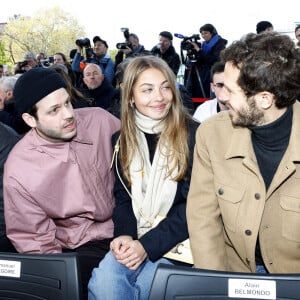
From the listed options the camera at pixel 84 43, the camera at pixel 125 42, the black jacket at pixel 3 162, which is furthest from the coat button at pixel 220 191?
the camera at pixel 84 43

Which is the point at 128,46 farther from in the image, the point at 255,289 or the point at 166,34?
the point at 255,289

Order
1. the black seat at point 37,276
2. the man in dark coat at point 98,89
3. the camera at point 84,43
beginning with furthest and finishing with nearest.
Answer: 1. the camera at point 84,43
2. the man in dark coat at point 98,89
3. the black seat at point 37,276

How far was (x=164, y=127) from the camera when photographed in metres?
2.34

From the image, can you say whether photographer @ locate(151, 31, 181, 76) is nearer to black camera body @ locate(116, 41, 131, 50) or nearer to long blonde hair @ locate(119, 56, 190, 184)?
black camera body @ locate(116, 41, 131, 50)

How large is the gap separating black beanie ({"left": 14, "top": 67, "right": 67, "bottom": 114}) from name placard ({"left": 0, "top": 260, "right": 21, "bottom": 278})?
1.02m

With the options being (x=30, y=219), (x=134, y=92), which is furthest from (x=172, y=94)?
(x=30, y=219)

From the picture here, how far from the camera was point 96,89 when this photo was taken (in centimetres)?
537

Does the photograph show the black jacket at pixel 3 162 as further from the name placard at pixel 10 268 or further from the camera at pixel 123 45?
the camera at pixel 123 45

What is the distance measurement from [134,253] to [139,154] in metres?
0.52

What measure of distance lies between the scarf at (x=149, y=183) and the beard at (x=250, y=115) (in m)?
0.58

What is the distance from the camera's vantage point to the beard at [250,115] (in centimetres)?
175

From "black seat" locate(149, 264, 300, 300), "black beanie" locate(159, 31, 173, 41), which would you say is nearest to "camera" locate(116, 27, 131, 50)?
"black beanie" locate(159, 31, 173, 41)

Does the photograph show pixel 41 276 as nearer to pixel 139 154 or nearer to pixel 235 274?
pixel 235 274

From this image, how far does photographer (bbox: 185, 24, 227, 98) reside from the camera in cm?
684
